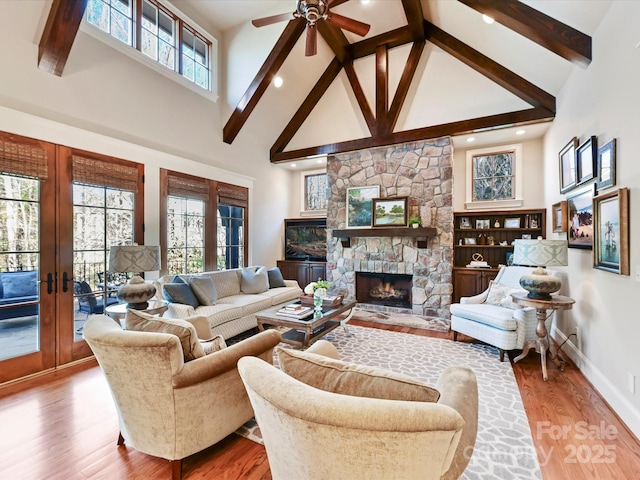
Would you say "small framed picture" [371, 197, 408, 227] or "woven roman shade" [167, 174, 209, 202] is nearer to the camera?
"woven roman shade" [167, 174, 209, 202]

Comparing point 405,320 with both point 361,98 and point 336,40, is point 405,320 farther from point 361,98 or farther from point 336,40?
point 336,40

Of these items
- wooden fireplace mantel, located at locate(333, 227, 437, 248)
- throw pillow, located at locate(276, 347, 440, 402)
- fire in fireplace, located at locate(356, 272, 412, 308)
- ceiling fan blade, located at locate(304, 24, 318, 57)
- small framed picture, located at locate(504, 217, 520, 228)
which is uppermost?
ceiling fan blade, located at locate(304, 24, 318, 57)

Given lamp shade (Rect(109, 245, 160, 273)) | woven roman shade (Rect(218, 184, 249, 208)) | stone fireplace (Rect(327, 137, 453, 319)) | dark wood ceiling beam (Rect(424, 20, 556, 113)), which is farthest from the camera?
woven roman shade (Rect(218, 184, 249, 208))

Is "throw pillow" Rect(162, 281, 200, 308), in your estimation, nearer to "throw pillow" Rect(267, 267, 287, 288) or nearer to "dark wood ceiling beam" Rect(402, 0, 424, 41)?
"throw pillow" Rect(267, 267, 287, 288)

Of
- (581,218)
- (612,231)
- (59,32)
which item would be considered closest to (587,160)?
(581,218)

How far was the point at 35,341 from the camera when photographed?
3088 millimetres

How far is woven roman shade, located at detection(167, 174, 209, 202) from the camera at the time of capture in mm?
4480

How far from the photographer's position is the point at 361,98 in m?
5.59

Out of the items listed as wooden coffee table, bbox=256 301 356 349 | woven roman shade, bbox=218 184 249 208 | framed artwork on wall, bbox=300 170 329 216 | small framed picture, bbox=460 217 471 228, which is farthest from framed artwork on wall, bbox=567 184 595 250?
woven roman shade, bbox=218 184 249 208

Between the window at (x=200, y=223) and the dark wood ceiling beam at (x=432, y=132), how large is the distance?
1.60 meters

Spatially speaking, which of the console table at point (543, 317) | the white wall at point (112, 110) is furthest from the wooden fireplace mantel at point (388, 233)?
the white wall at point (112, 110)

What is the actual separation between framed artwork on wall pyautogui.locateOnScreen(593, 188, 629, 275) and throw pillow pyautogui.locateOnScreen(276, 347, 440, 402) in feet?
7.55

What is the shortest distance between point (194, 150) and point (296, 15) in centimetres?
260

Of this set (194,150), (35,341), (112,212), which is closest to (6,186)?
(112,212)
